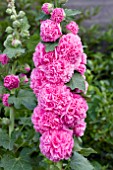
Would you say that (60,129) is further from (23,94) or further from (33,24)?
(33,24)

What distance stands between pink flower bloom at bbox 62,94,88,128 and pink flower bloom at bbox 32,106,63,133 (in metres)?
0.03

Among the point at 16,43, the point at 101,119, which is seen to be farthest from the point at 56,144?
the point at 101,119

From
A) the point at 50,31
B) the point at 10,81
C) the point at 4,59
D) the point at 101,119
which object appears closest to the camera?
the point at 50,31


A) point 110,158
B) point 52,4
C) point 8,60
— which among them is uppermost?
point 52,4

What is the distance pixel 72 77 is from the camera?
1713mm

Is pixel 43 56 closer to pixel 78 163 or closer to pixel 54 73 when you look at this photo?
pixel 54 73

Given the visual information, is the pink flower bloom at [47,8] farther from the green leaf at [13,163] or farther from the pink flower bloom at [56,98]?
the green leaf at [13,163]

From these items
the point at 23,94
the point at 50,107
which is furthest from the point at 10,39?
the point at 50,107

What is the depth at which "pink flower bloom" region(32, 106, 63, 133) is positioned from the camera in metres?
1.71

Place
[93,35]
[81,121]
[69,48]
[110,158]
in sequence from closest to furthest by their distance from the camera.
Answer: [69,48] < [81,121] < [110,158] < [93,35]

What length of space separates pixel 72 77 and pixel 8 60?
0.31m

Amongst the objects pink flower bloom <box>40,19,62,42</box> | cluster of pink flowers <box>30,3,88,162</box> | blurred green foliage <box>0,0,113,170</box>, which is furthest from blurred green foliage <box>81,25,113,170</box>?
pink flower bloom <box>40,19,62,42</box>

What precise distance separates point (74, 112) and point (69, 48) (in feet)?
0.80

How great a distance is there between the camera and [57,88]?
1.69 meters
